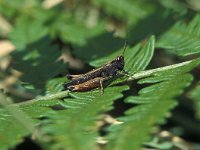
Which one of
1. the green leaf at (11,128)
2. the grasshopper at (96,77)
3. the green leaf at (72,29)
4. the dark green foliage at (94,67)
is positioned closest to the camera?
the dark green foliage at (94,67)

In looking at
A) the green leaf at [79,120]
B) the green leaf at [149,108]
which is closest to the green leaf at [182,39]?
the green leaf at [149,108]

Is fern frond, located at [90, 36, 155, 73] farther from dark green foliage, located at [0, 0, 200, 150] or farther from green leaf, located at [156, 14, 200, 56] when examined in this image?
green leaf, located at [156, 14, 200, 56]

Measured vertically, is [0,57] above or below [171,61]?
above

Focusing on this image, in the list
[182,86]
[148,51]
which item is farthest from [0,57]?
[182,86]

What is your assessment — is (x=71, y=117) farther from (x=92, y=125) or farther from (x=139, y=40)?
(x=139, y=40)

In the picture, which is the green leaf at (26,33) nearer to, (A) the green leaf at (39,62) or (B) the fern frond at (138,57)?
(A) the green leaf at (39,62)

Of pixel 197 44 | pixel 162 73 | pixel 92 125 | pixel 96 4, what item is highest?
pixel 96 4

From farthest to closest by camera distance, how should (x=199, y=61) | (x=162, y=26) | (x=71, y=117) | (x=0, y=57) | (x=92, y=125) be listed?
(x=0, y=57)
(x=162, y=26)
(x=199, y=61)
(x=71, y=117)
(x=92, y=125)

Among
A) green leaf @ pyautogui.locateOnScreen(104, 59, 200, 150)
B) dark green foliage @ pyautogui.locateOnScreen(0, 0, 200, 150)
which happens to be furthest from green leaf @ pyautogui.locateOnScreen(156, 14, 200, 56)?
green leaf @ pyautogui.locateOnScreen(104, 59, 200, 150)

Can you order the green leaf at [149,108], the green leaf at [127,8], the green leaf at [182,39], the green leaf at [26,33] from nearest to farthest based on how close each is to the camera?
the green leaf at [149,108], the green leaf at [182,39], the green leaf at [26,33], the green leaf at [127,8]
